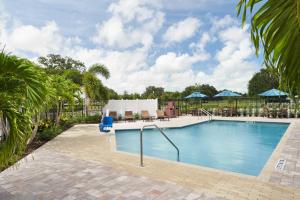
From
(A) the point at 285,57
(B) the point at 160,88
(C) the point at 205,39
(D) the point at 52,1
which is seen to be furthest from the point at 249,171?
(B) the point at 160,88

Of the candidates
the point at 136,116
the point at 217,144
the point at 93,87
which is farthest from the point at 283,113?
the point at 93,87

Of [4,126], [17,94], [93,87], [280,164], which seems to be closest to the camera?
[17,94]

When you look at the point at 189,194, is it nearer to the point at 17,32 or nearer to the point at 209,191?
the point at 209,191

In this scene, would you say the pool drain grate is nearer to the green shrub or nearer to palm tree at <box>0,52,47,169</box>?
palm tree at <box>0,52,47,169</box>

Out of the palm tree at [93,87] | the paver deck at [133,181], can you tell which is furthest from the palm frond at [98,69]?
the paver deck at [133,181]

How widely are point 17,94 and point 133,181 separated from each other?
2686mm

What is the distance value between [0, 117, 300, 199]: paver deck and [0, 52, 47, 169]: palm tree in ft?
5.44

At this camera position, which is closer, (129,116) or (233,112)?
(129,116)

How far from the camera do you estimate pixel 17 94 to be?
295cm

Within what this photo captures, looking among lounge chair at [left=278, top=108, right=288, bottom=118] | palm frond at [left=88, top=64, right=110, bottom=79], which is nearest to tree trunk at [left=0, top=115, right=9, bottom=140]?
palm frond at [left=88, top=64, right=110, bottom=79]

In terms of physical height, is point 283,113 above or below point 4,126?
below

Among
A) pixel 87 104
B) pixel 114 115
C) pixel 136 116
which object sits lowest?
pixel 136 116

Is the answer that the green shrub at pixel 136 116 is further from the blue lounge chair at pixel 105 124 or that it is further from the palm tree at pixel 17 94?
the palm tree at pixel 17 94

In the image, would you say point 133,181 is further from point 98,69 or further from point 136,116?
point 98,69
